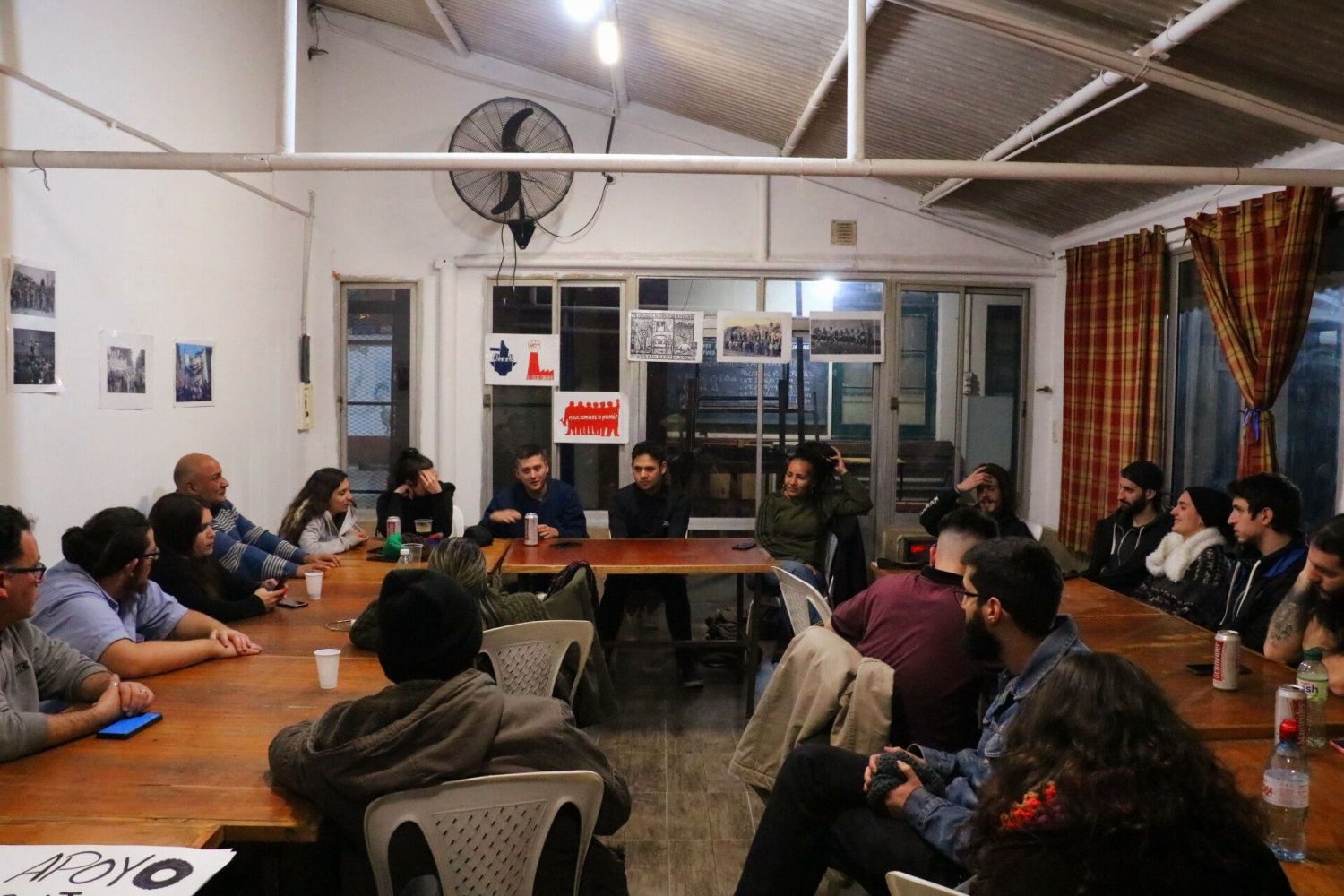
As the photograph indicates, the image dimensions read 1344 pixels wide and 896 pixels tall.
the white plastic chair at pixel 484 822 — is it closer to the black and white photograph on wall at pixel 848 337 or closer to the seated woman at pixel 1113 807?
the seated woman at pixel 1113 807

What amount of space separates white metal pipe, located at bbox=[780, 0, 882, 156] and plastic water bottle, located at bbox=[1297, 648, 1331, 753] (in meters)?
2.29

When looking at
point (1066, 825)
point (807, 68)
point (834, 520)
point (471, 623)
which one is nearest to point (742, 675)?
point (834, 520)

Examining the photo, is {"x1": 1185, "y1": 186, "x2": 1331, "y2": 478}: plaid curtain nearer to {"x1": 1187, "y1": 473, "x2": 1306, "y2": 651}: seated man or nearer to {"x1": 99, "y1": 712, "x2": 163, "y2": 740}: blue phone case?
{"x1": 1187, "y1": 473, "x2": 1306, "y2": 651}: seated man

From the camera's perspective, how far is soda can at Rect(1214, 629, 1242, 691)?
103 inches

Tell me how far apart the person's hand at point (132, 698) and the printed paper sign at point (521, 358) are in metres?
4.10

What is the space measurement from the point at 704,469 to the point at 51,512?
3.76 m

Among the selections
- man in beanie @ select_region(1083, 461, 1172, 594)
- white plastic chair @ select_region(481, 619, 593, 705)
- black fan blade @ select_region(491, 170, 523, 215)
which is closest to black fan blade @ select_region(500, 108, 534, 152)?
black fan blade @ select_region(491, 170, 523, 215)

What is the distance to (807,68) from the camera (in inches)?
179

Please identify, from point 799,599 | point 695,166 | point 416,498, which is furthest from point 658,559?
point 695,166

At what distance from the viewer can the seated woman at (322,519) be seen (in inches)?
182

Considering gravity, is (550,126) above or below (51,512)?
above

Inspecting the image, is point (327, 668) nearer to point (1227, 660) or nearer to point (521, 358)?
point (1227, 660)

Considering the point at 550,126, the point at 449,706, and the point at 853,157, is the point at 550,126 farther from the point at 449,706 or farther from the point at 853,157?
the point at 449,706

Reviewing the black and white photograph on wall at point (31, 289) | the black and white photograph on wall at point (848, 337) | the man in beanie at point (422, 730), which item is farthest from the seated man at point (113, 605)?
the black and white photograph on wall at point (848, 337)
